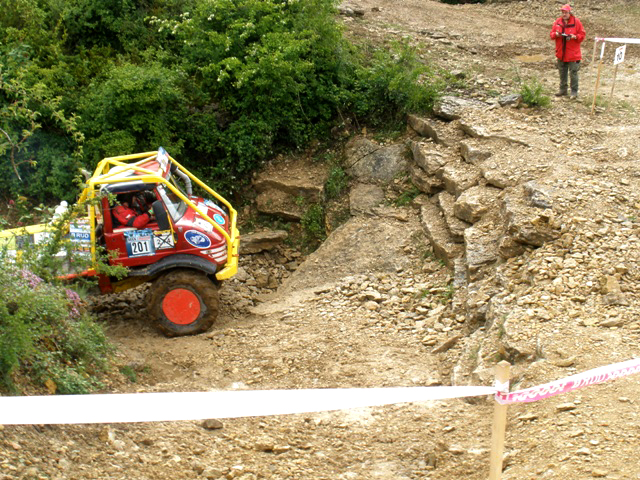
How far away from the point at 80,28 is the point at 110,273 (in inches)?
269

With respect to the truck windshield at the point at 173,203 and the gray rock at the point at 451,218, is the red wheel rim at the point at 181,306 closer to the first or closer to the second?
the truck windshield at the point at 173,203

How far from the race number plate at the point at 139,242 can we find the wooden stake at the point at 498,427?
4978 mm

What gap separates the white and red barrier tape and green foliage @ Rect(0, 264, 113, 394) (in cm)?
153

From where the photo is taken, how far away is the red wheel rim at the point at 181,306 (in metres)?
8.27

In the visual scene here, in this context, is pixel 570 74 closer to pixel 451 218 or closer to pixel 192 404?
pixel 451 218

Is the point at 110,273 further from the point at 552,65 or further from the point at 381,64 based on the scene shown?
the point at 552,65

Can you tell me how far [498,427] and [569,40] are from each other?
886 cm

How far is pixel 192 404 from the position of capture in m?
3.87

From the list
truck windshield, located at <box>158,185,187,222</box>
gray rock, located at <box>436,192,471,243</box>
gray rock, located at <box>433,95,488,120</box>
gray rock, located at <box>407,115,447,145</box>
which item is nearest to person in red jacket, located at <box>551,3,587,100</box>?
gray rock, located at <box>433,95,488,120</box>

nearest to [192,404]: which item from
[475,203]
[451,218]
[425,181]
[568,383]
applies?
[568,383]

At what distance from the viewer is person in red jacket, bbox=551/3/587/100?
11.3 metres

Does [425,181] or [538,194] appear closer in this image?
[538,194]

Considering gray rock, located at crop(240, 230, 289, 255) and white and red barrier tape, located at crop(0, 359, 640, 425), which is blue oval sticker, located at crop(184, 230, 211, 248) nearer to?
gray rock, located at crop(240, 230, 289, 255)

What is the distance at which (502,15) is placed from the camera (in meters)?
16.9
